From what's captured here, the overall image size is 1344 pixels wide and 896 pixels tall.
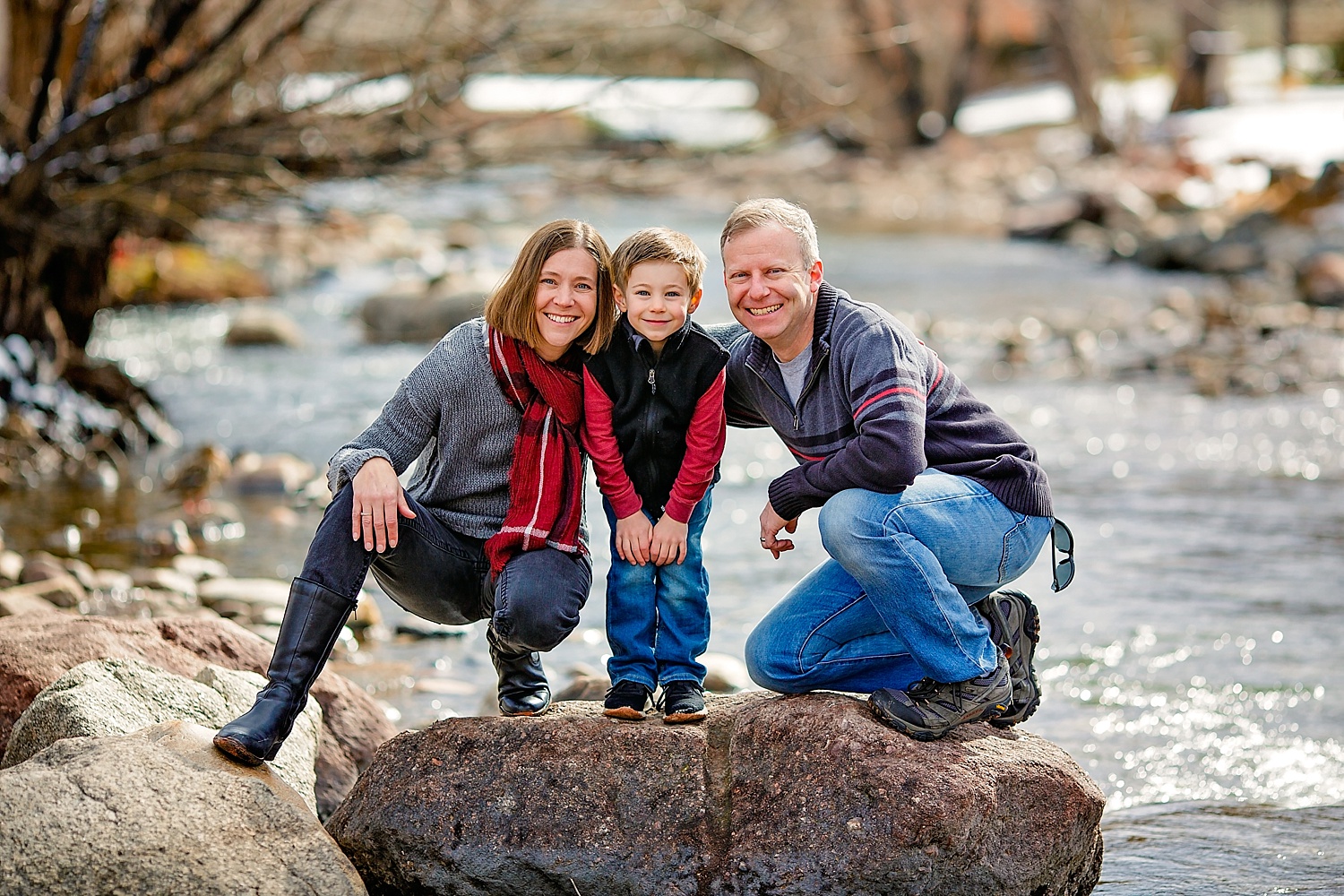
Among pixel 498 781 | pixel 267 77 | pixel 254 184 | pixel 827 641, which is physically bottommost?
pixel 498 781

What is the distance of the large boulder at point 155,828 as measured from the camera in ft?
9.67

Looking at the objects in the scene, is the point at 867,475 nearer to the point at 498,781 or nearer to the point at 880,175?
the point at 498,781

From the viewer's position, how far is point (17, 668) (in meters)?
3.85

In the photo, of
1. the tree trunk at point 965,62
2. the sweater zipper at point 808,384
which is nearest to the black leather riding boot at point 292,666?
the sweater zipper at point 808,384

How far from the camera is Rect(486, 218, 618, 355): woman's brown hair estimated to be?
353cm

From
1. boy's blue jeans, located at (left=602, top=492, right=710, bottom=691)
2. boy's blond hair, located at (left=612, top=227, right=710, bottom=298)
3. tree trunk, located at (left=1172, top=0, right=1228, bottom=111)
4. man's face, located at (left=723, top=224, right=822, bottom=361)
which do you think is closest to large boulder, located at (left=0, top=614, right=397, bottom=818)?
boy's blue jeans, located at (left=602, top=492, right=710, bottom=691)

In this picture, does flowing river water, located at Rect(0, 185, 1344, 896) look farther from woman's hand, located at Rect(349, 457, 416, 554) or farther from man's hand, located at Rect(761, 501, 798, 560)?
woman's hand, located at Rect(349, 457, 416, 554)

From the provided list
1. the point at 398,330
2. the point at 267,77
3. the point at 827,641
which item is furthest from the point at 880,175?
the point at 827,641

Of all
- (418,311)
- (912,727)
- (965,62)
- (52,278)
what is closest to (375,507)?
(912,727)

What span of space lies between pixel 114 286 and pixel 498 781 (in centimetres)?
1116

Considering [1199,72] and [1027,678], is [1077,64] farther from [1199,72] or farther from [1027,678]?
[1027,678]

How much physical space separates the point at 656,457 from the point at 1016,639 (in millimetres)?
998

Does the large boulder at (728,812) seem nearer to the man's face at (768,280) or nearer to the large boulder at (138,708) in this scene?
the large boulder at (138,708)

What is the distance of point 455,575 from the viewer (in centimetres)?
364
